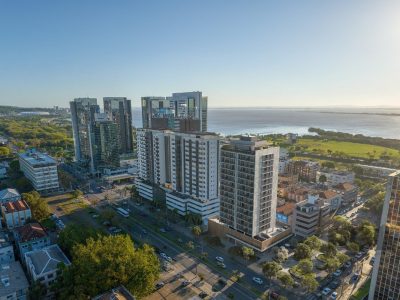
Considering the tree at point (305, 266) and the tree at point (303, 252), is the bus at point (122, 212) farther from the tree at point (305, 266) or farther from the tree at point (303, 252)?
the tree at point (305, 266)

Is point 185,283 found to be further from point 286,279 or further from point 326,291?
point 326,291

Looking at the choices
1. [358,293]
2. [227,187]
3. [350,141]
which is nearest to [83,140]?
[227,187]

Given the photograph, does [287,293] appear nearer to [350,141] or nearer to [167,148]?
[167,148]

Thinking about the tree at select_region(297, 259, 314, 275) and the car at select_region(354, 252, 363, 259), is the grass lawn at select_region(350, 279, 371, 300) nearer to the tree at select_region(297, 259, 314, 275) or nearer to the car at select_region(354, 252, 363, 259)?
the tree at select_region(297, 259, 314, 275)

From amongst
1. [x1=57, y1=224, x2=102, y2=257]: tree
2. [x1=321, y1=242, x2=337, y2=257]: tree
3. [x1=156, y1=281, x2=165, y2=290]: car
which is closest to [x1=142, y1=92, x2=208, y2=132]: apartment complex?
[x1=57, y1=224, x2=102, y2=257]: tree

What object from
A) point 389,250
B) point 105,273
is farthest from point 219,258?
point 389,250

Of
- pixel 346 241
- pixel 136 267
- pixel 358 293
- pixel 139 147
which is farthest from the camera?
pixel 139 147
